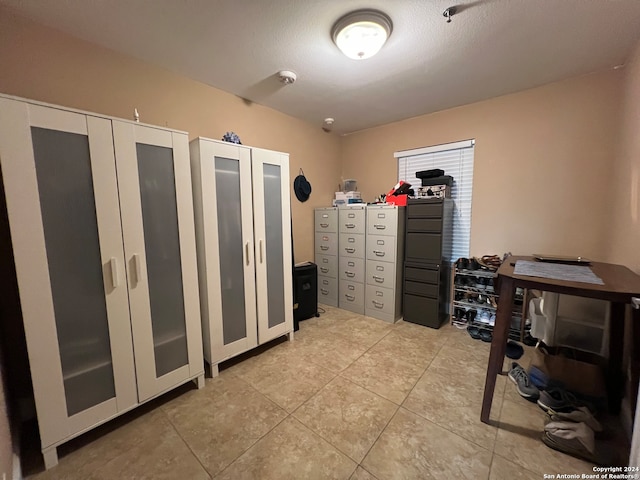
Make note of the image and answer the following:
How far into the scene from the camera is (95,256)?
4.60 feet

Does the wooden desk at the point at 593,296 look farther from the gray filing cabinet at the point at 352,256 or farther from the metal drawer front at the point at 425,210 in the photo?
the gray filing cabinet at the point at 352,256

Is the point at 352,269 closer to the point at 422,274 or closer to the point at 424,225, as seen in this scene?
the point at 422,274

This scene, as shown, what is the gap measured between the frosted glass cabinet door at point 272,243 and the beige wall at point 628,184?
251 cm

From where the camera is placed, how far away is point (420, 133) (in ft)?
10.3

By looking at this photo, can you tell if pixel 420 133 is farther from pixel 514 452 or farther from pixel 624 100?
pixel 514 452

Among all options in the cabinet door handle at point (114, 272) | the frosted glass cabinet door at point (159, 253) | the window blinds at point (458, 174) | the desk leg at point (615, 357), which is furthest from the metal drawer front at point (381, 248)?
the cabinet door handle at point (114, 272)

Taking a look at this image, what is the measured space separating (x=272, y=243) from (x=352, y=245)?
1.20m

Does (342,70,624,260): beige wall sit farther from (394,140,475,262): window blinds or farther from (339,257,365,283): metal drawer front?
(339,257,365,283): metal drawer front

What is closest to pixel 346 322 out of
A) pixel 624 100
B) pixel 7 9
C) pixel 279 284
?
pixel 279 284

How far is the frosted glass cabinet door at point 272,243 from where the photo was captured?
7.09ft

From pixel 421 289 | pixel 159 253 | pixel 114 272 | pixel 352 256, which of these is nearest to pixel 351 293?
pixel 352 256

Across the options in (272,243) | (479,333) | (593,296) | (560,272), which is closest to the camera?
(593,296)

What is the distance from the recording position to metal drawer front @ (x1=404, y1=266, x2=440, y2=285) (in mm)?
2717

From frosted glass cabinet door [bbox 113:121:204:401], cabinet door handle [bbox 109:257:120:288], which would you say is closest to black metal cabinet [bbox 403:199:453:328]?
frosted glass cabinet door [bbox 113:121:204:401]
